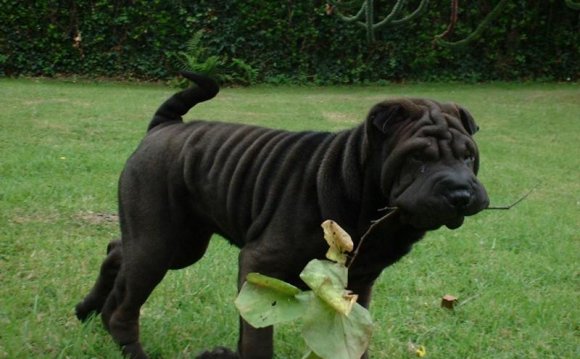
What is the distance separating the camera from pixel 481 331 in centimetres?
461

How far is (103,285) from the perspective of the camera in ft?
14.2

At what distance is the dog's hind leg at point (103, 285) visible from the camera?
4.30m

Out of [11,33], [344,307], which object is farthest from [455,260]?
[11,33]

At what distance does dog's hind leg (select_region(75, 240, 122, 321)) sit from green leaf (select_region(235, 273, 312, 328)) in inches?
98.5

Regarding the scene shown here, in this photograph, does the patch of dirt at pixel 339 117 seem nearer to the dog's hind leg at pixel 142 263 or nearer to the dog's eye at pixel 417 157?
the dog's hind leg at pixel 142 263

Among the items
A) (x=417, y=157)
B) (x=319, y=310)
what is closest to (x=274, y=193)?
(x=417, y=157)

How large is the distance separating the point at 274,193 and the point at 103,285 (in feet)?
4.58

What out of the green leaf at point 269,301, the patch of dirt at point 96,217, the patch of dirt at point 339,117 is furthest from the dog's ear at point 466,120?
the patch of dirt at point 339,117

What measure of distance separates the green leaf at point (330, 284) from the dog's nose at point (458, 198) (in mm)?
845

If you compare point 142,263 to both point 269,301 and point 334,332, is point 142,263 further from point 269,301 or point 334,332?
point 334,332

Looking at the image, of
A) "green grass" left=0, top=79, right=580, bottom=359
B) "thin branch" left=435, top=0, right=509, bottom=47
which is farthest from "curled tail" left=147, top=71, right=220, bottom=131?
"thin branch" left=435, top=0, right=509, bottom=47

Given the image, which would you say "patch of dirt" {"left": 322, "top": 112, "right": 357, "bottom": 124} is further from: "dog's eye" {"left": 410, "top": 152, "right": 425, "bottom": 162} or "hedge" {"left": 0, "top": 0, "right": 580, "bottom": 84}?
"dog's eye" {"left": 410, "top": 152, "right": 425, "bottom": 162}

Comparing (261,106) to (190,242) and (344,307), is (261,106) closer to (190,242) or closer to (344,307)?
(190,242)

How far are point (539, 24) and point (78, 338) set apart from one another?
17359 mm
